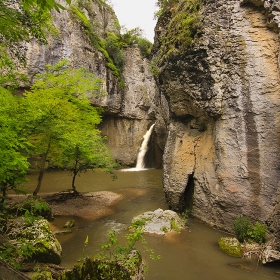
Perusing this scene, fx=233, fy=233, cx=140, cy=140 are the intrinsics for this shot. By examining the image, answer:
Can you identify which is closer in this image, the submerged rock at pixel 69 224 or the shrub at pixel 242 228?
the shrub at pixel 242 228

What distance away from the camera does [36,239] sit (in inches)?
214

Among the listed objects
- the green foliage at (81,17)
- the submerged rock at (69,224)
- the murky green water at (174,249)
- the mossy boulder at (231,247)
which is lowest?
the submerged rock at (69,224)

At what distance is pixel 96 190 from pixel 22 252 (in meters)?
11.5

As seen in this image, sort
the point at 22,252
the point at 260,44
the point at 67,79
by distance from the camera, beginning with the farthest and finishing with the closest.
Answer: the point at 67,79, the point at 260,44, the point at 22,252

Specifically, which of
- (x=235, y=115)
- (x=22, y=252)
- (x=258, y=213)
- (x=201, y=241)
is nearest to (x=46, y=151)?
(x=22, y=252)

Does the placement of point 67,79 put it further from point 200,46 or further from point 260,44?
point 260,44

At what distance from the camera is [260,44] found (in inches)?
349

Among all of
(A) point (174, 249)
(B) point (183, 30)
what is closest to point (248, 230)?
(A) point (174, 249)

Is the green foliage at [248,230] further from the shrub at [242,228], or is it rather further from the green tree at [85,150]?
the green tree at [85,150]

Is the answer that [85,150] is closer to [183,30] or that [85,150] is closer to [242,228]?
[183,30]

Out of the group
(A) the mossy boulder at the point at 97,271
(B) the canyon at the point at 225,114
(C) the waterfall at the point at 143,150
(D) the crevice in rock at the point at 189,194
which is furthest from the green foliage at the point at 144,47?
(A) the mossy boulder at the point at 97,271

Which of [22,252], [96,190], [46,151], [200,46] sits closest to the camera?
[22,252]

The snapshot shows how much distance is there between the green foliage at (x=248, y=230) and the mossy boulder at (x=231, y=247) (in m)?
0.49

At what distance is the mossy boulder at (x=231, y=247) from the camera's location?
7059mm
